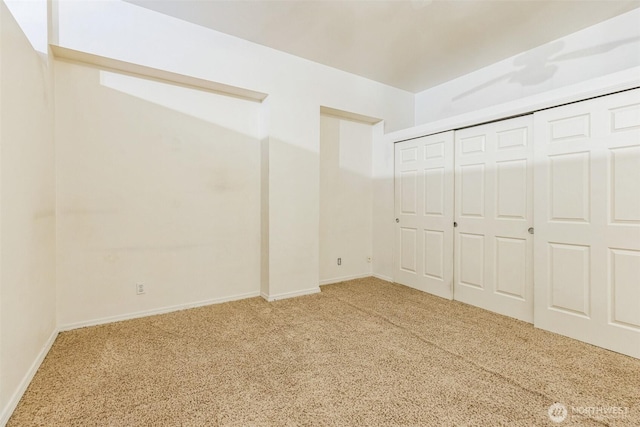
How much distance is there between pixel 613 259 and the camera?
2.22 meters

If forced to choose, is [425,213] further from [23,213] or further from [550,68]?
[23,213]

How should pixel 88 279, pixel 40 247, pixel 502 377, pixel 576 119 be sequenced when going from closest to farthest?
pixel 502 377 → pixel 40 247 → pixel 576 119 → pixel 88 279

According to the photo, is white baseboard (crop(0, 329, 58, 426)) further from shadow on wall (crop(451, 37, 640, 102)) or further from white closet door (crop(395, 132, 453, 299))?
shadow on wall (crop(451, 37, 640, 102))

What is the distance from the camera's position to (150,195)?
9.46ft

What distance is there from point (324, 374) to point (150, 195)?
2.34 m

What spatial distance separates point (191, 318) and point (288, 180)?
1.79 metres

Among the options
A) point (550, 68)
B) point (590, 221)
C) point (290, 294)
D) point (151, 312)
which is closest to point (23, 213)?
point (151, 312)

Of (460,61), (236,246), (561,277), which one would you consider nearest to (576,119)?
(561,277)

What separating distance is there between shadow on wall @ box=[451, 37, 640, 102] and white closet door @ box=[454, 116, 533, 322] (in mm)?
882

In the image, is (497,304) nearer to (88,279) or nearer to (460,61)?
(460,61)

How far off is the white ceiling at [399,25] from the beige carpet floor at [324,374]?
2887 millimetres

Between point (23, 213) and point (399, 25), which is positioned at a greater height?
point (399, 25)

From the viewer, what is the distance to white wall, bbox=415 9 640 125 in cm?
264

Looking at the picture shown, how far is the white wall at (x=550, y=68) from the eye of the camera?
8.68 feet
